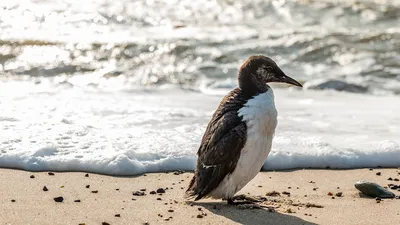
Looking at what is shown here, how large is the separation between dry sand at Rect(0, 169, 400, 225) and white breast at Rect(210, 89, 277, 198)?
6.9 inches

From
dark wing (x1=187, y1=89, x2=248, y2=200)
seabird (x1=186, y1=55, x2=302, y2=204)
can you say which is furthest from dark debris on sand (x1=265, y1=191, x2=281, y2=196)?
dark wing (x1=187, y1=89, x2=248, y2=200)

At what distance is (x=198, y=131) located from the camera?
840cm

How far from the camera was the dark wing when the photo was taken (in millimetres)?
5805

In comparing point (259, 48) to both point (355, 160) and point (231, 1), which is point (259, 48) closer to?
point (231, 1)

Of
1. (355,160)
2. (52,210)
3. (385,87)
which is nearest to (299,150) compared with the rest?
(355,160)

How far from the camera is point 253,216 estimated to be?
18.6 ft

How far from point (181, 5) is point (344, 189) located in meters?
12.2

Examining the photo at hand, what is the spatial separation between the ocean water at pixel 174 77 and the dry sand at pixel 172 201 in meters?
0.32

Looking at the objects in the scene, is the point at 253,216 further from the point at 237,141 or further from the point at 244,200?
the point at 237,141

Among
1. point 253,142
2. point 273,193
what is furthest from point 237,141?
point 273,193

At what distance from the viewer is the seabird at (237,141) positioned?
5.81 meters

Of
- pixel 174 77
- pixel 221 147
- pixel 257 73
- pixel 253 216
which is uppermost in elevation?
pixel 174 77

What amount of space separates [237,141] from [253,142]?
0.12 m

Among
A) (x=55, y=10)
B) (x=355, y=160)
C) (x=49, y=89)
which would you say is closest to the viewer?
(x=355, y=160)
